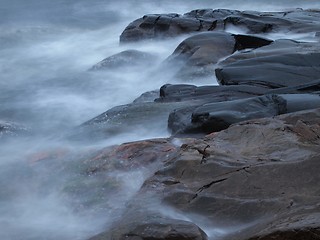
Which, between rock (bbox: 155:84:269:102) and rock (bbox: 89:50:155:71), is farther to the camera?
rock (bbox: 89:50:155:71)

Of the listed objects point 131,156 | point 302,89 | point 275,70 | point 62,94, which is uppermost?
point 275,70

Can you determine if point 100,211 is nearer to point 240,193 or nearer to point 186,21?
point 240,193

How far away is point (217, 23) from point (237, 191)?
1070 cm

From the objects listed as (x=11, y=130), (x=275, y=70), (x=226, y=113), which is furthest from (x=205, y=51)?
(x=226, y=113)

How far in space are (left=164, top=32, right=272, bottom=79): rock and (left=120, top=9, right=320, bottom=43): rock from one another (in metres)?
2.31

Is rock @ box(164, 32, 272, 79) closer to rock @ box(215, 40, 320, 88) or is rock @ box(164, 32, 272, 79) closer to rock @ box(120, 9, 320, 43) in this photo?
rock @ box(215, 40, 320, 88)

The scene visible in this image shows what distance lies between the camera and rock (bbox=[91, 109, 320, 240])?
3625 millimetres

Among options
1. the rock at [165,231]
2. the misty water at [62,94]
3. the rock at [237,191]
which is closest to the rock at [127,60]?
the misty water at [62,94]

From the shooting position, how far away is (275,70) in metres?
7.91

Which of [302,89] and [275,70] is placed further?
[275,70]

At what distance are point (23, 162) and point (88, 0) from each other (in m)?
18.1

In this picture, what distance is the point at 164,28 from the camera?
47.0 feet

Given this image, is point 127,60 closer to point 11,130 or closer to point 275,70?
point 11,130

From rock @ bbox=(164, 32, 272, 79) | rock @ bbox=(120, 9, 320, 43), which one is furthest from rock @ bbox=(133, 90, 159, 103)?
rock @ bbox=(120, 9, 320, 43)
